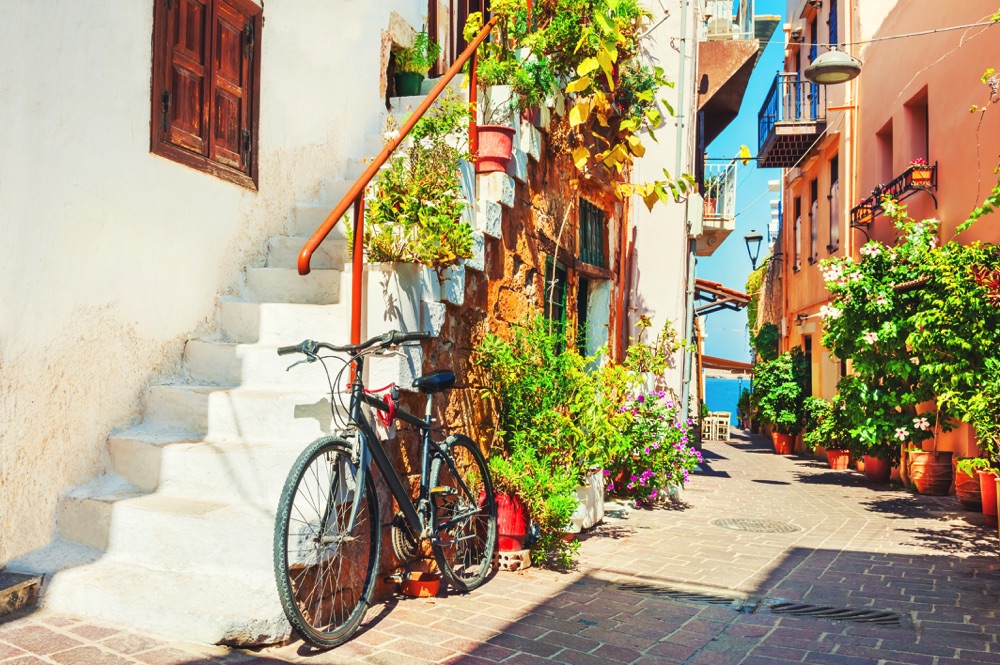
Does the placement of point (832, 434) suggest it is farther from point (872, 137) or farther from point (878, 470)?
point (872, 137)

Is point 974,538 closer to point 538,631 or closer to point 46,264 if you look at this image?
point 538,631

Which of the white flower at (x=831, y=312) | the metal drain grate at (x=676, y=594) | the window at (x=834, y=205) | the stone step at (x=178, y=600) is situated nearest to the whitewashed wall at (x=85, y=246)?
the stone step at (x=178, y=600)

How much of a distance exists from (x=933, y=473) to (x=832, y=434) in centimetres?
Answer: 265

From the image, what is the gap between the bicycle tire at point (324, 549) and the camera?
10.4 feet

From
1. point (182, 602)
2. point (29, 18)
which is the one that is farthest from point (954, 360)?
point (29, 18)

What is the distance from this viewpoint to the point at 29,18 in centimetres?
384

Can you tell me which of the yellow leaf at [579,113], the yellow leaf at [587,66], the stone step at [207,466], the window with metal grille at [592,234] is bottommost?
the stone step at [207,466]

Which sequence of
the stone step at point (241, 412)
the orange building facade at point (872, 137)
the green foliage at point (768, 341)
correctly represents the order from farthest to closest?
the green foliage at point (768, 341)
the orange building facade at point (872, 137)
the stone step at point (241, 412)

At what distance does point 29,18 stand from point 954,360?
27.8 ft

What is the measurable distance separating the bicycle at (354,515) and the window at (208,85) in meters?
1.95

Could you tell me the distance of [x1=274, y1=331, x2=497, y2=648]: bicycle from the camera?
3303 millimetres

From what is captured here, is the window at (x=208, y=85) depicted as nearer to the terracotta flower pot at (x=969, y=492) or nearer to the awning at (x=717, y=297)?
the terracotta flower pot at (x=969, y=492)

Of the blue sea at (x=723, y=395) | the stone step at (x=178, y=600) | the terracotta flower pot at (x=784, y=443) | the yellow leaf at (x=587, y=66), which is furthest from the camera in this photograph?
the blue sea at (x=723, y=395)

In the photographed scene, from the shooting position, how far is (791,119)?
55.1ft
